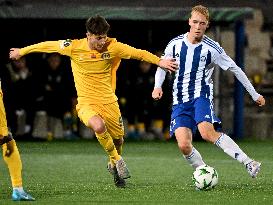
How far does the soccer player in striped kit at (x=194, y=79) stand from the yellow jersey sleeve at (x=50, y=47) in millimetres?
1027

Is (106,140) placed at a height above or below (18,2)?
below

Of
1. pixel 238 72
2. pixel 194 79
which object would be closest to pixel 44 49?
pixel 194 79

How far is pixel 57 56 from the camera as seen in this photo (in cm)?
2117

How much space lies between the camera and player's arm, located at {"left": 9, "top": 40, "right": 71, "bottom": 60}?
422 inches

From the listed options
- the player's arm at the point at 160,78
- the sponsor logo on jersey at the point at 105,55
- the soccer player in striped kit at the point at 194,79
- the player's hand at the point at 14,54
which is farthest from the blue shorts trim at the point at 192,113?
the player's hand at the point at 14,54

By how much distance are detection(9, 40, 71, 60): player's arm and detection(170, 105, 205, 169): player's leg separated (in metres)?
1.39

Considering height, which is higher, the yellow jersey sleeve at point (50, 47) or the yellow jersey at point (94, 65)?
the yellow jersey sleeve at point (50, 47)

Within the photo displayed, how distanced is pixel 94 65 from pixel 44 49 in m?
0.92

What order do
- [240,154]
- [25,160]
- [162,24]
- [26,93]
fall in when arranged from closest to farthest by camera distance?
1. [240,154]
2. [25,160]
3. [26,93]
4. [162,24]

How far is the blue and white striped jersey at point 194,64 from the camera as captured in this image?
37.8ft

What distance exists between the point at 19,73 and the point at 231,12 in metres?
4.42

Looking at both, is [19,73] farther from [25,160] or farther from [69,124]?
[25,160]

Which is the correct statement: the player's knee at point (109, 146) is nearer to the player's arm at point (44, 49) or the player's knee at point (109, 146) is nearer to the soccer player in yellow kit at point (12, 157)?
the player's arm at point (44, 49)

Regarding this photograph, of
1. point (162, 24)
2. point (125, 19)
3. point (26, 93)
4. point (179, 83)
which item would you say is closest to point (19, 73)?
point (26, 93)
